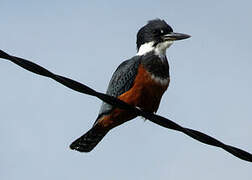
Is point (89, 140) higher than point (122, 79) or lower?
lower

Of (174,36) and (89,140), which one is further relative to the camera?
(89,140)

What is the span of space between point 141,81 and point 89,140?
112 cm

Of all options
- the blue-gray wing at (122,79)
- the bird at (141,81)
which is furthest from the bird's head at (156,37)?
the blue-gray wing at (122,79)

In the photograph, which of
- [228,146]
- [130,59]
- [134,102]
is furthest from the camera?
[130,59]

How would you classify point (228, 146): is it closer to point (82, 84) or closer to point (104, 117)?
point (82, 84)

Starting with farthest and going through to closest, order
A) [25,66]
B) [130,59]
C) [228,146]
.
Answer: [130,59], [228,146], [25,66]

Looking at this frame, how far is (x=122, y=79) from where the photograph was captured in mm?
6598

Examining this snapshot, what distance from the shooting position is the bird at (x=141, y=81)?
6.41 metres

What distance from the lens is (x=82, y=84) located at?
14.1ft

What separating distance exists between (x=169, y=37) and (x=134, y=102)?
1002mm

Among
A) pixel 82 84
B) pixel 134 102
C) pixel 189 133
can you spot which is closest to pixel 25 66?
pixel 82 84

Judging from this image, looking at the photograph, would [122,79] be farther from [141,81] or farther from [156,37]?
[156,37]

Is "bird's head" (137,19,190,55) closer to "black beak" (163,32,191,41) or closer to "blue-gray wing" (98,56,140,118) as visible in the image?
"black beak" (163,32,191,41)

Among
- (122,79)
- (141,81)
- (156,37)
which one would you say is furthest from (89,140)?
(156,37)
